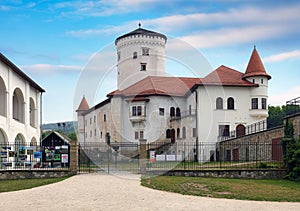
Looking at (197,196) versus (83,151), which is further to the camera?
(83,151)

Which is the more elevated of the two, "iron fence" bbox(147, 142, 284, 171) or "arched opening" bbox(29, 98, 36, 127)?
"arched opening" bbox(29, 98, 36, 127)

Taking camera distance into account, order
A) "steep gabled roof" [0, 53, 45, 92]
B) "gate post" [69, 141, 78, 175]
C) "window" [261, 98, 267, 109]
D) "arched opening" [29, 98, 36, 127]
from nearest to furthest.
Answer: "gate post" [69, 141, 78, 175] → "steep gabled roof" [0, 53, 45, 92] → "arched opening" [29, 98, 36, 127] → "window" [261, 98, 267, 109]

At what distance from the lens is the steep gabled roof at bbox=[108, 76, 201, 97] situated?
1993 inches

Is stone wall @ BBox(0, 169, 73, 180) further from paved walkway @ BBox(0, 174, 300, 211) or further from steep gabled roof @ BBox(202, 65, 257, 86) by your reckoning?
steep gabled roof @ BBox(202, 65, 257, 86)

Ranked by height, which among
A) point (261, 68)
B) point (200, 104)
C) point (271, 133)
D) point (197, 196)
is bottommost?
point (197, 196)

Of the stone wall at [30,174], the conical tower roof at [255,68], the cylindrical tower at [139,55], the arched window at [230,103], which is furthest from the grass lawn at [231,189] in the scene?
the cylindrical tower at [139,55]

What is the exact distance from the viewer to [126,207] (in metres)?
13.8

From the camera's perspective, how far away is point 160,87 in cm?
5134

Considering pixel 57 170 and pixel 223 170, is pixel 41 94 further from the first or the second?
→ pixel 223 170

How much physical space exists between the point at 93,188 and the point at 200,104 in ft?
85.3

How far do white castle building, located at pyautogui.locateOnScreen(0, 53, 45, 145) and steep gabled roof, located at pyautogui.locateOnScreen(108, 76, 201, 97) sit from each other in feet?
39.2

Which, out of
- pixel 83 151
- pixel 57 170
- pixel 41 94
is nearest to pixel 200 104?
pixel 83 151

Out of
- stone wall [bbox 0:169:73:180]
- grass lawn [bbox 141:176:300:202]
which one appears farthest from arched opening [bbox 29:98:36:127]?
grass lawn [bbox 141:176:300:202]

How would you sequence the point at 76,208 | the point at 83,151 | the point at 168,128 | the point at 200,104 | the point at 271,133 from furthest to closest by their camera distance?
the point at 168,128, the point at 200,104, the point at 83,151, the point at 271,133, the point at 76,208
